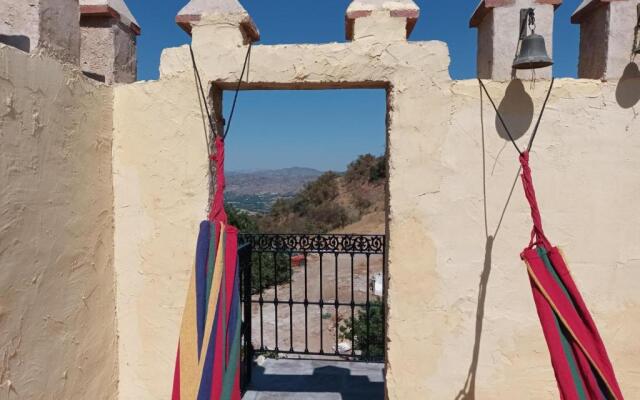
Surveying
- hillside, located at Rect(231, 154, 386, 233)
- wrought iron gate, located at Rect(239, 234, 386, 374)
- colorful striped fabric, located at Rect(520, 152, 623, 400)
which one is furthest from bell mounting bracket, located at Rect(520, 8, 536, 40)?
hillside, located at Rect(231, 154, 386, 233)

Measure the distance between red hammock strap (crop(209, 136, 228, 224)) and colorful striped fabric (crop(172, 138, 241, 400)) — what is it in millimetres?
10

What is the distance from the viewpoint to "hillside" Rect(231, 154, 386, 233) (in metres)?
22.9

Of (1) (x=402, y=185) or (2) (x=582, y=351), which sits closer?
(2) (x=582, y=351)

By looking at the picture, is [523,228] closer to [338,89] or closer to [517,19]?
[517,19]

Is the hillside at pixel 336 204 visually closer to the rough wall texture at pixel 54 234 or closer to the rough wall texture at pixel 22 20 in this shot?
the rough wall texture at pixel 54 234

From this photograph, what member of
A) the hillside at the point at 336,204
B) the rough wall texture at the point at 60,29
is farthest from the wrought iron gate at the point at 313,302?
the hillside at the point at 336,204

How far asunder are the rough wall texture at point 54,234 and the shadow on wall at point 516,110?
221 cm

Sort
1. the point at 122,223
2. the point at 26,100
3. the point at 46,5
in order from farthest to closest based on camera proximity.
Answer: the point at 122,223 < the point at 46,5 < the point at 26,100

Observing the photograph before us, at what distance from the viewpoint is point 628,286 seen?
2416 mm

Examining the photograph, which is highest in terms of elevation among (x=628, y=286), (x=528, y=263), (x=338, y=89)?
(x=338, y=89)

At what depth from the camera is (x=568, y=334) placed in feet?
6.52

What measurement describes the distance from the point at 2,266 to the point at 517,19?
275 centimetres

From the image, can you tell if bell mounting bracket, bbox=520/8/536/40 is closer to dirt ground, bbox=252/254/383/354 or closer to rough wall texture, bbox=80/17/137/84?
rough wall texture, bbox=80/17/137/84

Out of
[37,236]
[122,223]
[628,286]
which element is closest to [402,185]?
[628,286]
